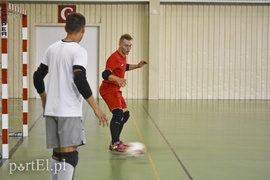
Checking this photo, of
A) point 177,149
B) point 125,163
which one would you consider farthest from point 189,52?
point 125,163

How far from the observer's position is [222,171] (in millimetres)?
7258

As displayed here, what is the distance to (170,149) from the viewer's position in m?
9.05

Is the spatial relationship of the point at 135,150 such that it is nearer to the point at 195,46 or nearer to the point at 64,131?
the point at 64,131

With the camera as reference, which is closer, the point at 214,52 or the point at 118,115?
the point at 118,115

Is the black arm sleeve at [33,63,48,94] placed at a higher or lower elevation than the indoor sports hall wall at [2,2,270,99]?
lower

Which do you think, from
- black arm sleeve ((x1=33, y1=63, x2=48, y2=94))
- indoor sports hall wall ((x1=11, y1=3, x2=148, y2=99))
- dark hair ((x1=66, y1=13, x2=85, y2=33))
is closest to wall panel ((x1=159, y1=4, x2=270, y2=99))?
indoor sports hall wall ((x1=11, y1=3, x2=148, y2=99))

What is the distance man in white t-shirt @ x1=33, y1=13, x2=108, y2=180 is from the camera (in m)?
4.85

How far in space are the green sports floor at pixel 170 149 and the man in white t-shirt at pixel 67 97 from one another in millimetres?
1911

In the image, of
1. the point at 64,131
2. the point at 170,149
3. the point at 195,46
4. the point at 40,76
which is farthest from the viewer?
the point at 195,46

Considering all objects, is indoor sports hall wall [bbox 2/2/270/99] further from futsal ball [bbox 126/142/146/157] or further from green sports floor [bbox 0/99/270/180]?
futsal ball [bbox 126/142/146/157]

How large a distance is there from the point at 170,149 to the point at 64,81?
4573 millimetres

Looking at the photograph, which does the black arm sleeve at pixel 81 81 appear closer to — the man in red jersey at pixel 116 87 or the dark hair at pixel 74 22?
the dark hair at pixel 74 22

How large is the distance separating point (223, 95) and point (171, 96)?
2202mm

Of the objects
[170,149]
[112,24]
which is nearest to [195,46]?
[112,24]
